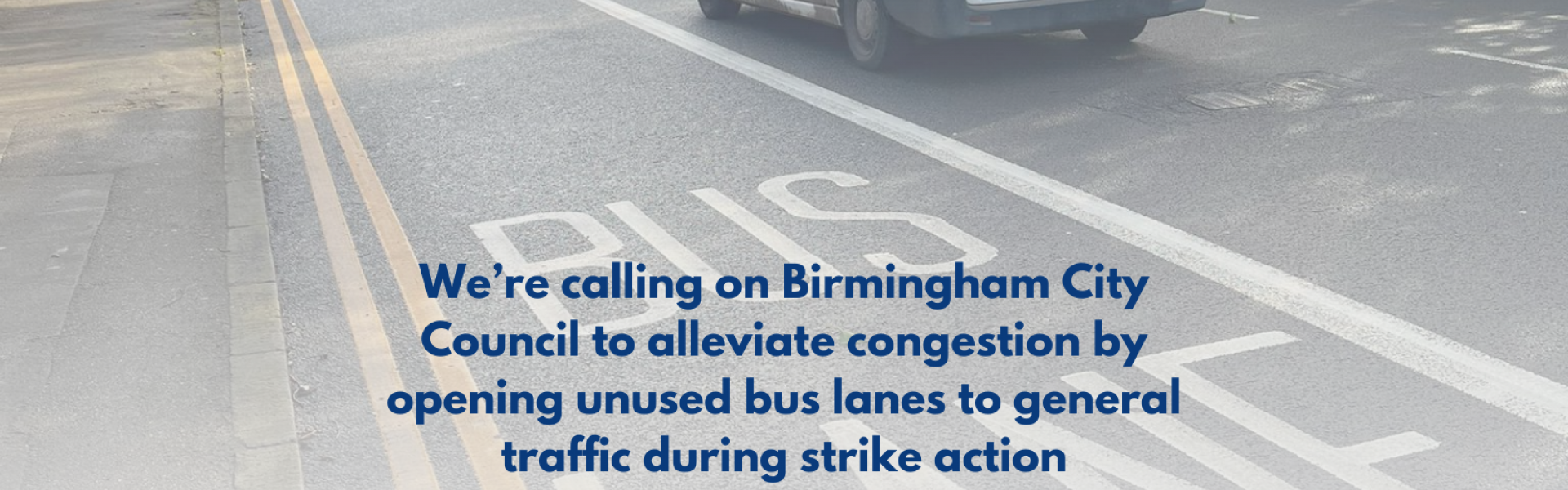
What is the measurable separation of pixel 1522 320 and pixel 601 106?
259 inches

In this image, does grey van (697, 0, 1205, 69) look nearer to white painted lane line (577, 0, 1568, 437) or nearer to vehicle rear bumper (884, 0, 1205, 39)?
vehicle rear bumper (884, 0, 1205, 39)

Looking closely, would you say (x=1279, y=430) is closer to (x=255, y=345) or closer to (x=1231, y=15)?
(x=255, y=345)

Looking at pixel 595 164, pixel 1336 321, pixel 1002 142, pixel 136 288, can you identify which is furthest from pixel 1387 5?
pixel 136 288

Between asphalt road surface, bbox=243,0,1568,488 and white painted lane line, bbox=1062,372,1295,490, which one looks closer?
white painted lane line, bbox=1062,372,1295,490

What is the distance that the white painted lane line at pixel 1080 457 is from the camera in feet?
14.4

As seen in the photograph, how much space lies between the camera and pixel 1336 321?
5.53 metres

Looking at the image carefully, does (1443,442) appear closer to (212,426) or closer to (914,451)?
(914,451)

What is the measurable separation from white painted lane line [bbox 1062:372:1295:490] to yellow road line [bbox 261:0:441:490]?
216 centimetres

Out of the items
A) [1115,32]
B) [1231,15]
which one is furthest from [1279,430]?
[1231,15]

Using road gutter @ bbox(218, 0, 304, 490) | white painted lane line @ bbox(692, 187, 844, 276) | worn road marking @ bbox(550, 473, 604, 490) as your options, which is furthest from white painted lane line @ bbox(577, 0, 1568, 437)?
road gutter @ bbox(218, 0, 304, 490)

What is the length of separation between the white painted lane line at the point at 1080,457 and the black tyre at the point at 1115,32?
7381 mm

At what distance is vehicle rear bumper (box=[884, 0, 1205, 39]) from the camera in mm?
10211

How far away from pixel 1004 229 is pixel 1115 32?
210 inches

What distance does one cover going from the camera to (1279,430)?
4660mm
